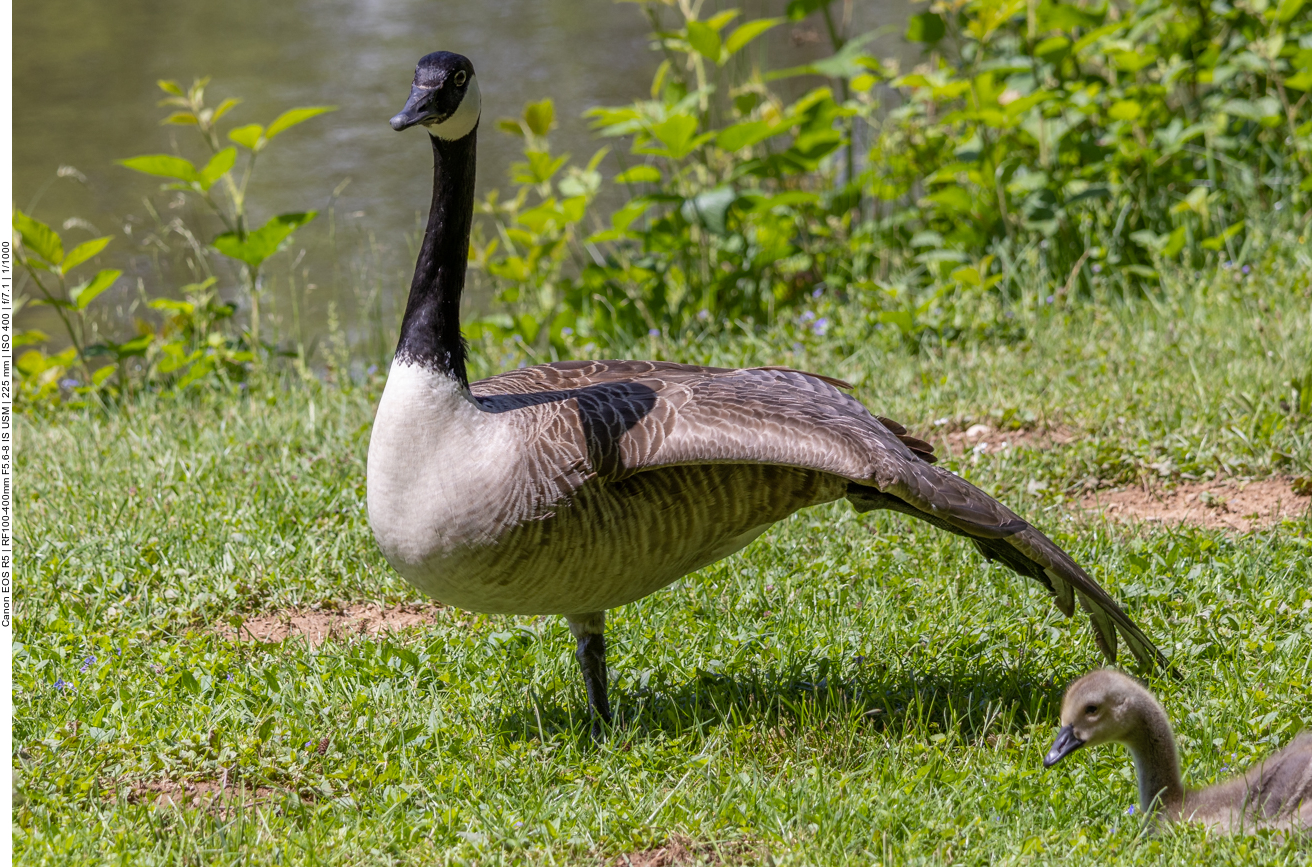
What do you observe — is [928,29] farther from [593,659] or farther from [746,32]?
[593,659]

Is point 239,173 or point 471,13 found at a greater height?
point 471,13

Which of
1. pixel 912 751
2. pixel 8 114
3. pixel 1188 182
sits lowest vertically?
pixel 912 751

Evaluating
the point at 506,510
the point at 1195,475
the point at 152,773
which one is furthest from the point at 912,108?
the point at 152,773

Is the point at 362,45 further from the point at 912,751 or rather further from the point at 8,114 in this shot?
the point at 912,751

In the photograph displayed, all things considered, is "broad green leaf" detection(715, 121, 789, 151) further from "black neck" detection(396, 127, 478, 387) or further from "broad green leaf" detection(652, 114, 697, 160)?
"black neck" detection(396, 127, 478, 387)

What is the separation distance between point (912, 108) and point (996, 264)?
43.0 inches

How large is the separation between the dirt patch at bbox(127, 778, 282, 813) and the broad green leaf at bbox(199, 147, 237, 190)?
3599mm

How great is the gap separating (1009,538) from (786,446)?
2.28 feet

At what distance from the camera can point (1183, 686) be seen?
3.83m

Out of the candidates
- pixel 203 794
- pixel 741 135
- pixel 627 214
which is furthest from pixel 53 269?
pixel 203 794

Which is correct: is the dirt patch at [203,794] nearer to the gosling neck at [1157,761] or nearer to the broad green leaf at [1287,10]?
the gosling neck at [1157,761]

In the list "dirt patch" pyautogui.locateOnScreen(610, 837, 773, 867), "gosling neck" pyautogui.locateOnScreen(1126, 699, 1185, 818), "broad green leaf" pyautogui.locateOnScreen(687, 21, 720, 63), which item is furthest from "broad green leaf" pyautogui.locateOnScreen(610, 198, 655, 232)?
"gosling neck" pyautogui.locateOnScreen(1126, 699, 1185, 818)

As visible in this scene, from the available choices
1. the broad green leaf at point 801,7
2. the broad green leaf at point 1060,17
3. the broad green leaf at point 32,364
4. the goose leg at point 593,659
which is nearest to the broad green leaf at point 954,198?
the broad green leaf at point 1060,17

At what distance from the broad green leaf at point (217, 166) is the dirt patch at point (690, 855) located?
4.32m
